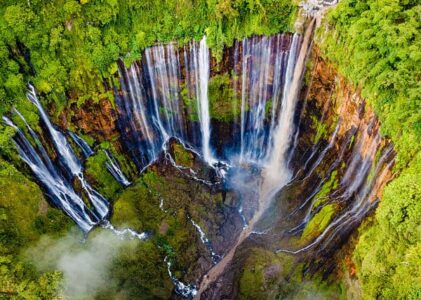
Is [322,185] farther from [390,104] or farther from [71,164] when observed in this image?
[71,164]

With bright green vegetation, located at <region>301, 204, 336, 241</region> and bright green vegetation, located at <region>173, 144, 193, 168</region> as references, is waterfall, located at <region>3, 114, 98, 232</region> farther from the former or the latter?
bright green vegetation, located at <region>301, 204, 336, 241</region>

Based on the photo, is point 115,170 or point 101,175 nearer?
point 101,175

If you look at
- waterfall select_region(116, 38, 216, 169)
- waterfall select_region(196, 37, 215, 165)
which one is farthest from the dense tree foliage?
waterfall select_region(116, 38, 216, 169)

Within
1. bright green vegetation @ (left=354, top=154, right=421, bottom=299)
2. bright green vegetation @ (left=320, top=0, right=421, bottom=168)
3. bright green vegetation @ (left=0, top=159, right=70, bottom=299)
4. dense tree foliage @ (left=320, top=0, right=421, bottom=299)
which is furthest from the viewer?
bright green vegetation @ (left=0, top=159, right=70, bottom=299)

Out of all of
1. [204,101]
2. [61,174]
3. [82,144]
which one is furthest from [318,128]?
[61,174]

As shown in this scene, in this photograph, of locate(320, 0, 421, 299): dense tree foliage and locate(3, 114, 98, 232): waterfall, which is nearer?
locate(320, 0, 421, 299): dense tree foliage
